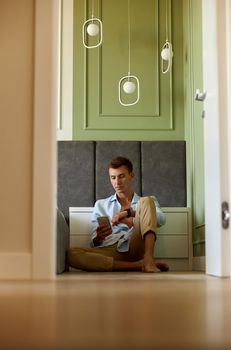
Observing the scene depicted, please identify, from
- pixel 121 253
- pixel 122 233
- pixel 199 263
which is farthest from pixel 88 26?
pixel 199 263

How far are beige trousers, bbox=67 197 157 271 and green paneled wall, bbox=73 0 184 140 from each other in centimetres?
104

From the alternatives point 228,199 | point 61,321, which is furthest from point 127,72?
point 61,321

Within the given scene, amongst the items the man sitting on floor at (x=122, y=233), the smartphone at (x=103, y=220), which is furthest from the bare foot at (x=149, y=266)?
the smartphone at (x=103, y=220)

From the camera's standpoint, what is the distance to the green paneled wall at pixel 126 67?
14.9ft

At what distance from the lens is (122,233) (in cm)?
379

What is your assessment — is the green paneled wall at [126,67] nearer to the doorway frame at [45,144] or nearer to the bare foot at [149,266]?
the bare foot at [149,266]

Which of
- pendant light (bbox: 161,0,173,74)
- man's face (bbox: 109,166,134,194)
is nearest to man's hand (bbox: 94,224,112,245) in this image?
man's face (bbox: 109,166,134,194)

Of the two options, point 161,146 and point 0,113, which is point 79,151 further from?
point 0,113

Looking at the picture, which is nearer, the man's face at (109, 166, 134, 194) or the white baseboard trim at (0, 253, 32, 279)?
the white baseboard trim at (0, 253, 32, 279)

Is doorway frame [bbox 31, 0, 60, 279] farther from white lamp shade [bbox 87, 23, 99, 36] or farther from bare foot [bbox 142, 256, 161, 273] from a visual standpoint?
white lamp shade [bbox 87, 23, 99, 36]

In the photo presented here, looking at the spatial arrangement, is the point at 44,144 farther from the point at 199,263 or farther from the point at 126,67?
the point at 126,67

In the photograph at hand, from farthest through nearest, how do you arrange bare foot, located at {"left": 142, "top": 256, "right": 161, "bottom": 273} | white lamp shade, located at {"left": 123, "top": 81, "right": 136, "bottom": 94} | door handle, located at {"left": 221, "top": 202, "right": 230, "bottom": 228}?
white lamp shade, located at {"left": 123, "top": 81, "right": 136, "bottom": 94}, bare foot, located at {"left": 142, "top": 256, "right": 161, "bottom": 273}, door handle, located at {"left": 221, "top": 202, "right": 230, "bottom": 228}

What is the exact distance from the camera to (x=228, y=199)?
2.48m

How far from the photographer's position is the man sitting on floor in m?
3.46
